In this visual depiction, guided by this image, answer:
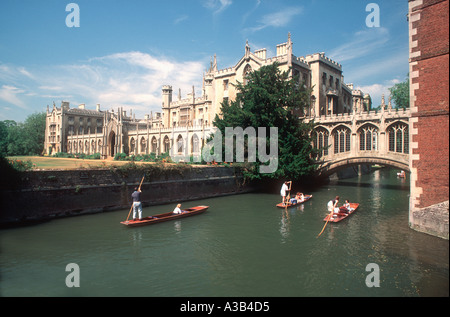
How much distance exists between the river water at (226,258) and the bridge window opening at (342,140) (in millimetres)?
15398

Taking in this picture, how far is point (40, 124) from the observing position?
80.7 meters

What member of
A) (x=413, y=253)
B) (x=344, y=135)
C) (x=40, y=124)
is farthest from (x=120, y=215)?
(x=40, y=124)

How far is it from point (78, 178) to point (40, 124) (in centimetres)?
7578

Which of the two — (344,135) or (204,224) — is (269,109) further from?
(204,224)

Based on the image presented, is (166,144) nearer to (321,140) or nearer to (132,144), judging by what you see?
(132,144)

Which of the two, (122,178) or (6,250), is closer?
(6,250)

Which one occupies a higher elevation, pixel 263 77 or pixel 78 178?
pixel 263 77

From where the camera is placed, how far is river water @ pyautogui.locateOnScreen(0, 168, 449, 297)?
855 centimetres

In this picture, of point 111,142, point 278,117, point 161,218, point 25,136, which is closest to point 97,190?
point 161,218

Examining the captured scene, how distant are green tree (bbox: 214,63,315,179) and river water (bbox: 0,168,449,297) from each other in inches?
406

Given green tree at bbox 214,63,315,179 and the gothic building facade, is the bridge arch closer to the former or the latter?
green tree at bbox 214,63,315,179

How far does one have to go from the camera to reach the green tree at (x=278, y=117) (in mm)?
27438

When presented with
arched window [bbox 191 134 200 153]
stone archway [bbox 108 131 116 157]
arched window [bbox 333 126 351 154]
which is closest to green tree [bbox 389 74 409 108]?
arched window [bbox 333 126 351 154]

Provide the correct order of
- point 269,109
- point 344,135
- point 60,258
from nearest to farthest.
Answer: point 60,258
point 269,109
point 344,135
